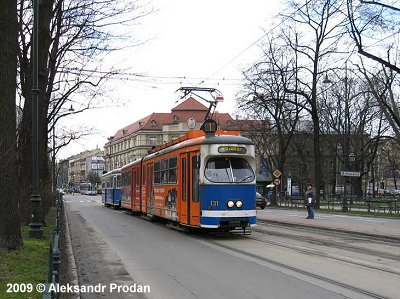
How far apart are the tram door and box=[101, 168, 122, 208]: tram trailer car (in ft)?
66.0

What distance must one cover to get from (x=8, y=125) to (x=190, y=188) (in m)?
7.60

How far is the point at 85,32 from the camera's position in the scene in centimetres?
1894

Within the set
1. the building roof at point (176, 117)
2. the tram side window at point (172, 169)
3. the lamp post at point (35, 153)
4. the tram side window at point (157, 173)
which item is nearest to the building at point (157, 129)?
the building roof at point (176, 117)

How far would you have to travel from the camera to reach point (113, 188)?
40.9 meters

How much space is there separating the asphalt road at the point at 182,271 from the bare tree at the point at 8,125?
1.74 metres

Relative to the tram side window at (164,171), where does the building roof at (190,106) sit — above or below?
above

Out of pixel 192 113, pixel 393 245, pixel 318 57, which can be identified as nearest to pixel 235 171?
pixel 393 245

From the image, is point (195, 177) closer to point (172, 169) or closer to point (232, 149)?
point (232, 149)

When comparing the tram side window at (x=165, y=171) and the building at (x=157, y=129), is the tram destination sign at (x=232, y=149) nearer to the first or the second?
the tram side window at (x=165, y=171)

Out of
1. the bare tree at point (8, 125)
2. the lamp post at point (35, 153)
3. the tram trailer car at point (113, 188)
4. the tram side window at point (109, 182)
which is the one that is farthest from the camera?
the tram side window at point (109, 182)

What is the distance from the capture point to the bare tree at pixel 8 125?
1068 cm

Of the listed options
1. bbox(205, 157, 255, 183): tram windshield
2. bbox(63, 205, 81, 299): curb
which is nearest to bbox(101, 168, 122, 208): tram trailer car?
bbox(63, 205, 81, 299): curb

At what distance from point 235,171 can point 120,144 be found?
135 metres

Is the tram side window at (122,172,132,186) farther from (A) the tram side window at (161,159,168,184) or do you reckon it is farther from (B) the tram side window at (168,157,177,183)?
(B) the tram side window at (168,157,177,183)
